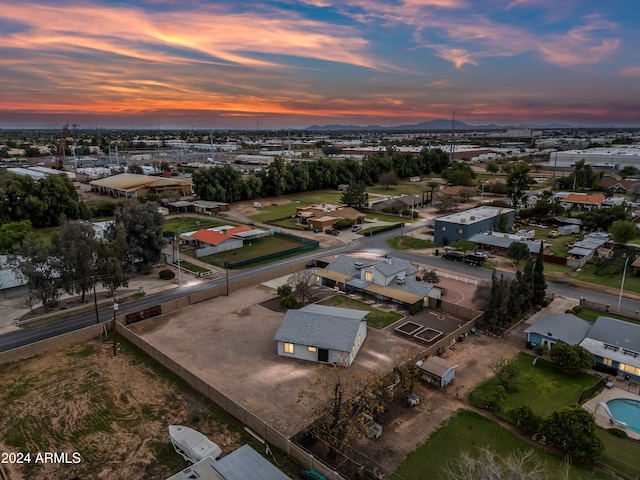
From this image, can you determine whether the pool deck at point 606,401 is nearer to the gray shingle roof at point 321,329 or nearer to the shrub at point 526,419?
the shrub at point 526,419

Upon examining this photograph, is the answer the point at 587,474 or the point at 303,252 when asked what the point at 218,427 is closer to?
the point at 587,474

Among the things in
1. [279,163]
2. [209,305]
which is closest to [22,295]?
[209,305]

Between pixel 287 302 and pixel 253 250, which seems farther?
pixel 253 250

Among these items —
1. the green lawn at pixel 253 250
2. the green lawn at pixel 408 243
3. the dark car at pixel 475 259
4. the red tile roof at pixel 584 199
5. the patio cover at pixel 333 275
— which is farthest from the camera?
the red tile roof at pixel 584 199

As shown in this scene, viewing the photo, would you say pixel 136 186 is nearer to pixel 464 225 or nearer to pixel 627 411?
pixel 464 225

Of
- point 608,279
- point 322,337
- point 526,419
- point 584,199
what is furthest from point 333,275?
point 584,199

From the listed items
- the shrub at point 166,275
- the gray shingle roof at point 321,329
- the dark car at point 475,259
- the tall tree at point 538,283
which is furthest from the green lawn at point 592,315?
the shrub at point 166,275

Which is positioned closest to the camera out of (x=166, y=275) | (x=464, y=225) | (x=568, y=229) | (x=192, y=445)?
(x=192, y=445)
